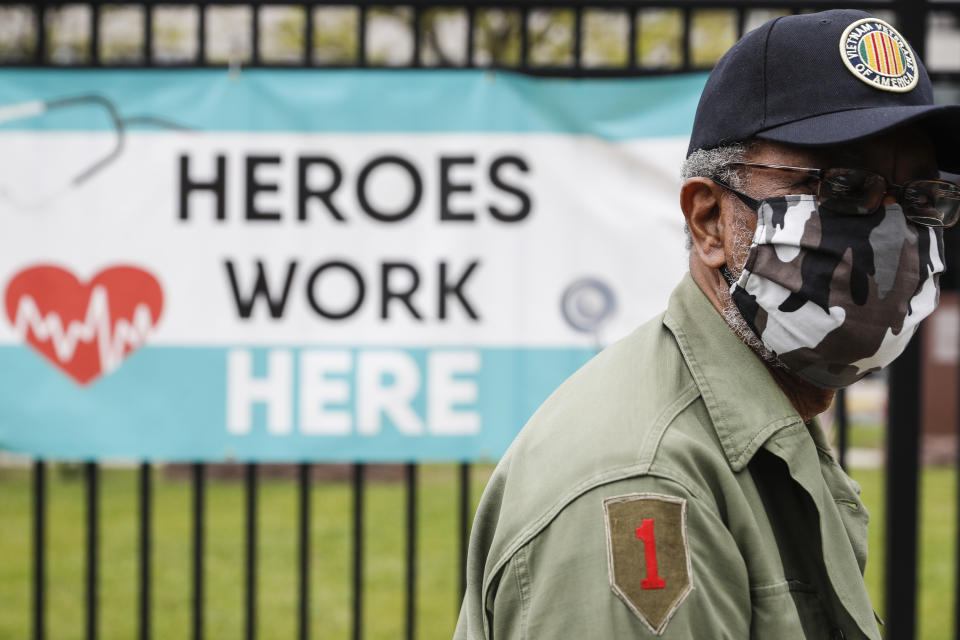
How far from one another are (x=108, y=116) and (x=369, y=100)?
3.01 feet

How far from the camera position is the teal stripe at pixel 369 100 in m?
3.49

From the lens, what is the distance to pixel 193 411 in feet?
11.4

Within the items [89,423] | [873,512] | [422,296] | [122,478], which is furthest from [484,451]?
[122,478]

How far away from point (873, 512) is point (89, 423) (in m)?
7.76

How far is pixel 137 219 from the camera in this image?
3.47m

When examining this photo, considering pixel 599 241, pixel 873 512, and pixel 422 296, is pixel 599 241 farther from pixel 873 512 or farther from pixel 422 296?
pixel 873 512

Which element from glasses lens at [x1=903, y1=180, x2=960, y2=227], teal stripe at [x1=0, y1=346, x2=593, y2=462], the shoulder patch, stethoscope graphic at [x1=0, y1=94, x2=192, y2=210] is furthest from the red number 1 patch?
stethoscope graphic at [x1=0, y1=94, x2=192, y2=210]

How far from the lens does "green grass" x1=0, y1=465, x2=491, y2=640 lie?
554 cm

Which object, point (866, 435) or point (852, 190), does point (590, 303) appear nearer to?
point (852, 190)

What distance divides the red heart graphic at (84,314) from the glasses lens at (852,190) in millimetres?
2605

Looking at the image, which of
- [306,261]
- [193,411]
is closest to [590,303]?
[306,261]

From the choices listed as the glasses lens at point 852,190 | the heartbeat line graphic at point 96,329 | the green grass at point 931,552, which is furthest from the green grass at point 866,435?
the glasses lens at point 852,190

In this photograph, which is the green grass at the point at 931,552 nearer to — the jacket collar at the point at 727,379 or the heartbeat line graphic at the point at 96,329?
the jacket collar at the point at 727,379

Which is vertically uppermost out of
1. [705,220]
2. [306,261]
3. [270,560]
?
[705,220]
